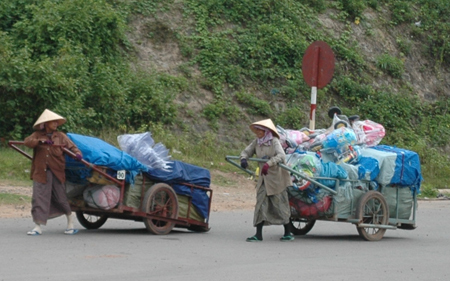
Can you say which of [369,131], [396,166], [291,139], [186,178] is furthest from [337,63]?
[186,178]

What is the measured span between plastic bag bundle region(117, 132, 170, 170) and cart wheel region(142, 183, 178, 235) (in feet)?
1.00

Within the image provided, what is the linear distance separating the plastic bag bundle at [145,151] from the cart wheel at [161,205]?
0.30m

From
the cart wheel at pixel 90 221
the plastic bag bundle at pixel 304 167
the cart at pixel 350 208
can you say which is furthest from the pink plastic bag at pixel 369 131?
the cart wheel at pixel 90 221

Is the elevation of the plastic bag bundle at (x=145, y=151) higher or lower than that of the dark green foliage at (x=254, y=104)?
lower

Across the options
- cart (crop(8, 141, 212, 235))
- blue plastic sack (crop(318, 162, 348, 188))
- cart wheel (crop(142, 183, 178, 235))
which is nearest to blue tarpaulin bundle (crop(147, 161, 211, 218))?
cart (crop(8, 141, 212, 235))

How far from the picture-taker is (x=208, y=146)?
20.3 meters

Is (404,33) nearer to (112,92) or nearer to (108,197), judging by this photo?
(112,92)

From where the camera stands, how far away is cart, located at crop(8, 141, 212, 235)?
1055cm

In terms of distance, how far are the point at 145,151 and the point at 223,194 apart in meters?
6.15

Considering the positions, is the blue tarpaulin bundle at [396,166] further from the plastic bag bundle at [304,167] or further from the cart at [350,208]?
the plastic bag bundle at [304,167]

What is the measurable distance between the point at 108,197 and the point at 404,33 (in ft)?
64.8

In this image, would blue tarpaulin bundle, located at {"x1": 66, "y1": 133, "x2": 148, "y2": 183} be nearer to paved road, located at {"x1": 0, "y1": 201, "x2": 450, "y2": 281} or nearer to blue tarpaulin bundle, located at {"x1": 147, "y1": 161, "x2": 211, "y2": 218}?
blue tarpaulin bundle, located at {"x1": 147, "y1": 161, "x2": 211, "y2": 218}

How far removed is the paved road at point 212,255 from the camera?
8.03m

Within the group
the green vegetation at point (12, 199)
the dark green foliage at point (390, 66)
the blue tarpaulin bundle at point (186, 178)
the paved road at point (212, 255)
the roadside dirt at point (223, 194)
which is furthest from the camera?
the dark green foliage at point (390, 66)
